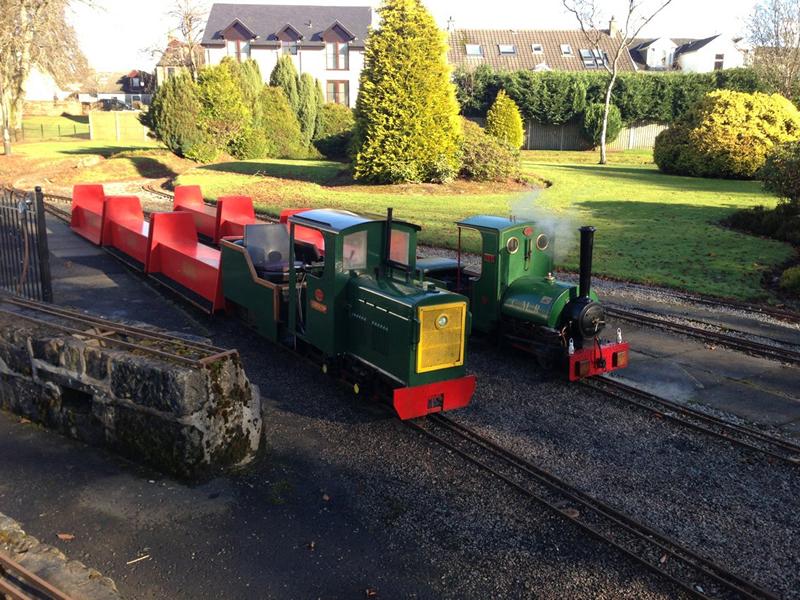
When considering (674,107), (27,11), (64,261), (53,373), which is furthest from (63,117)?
(53,373)

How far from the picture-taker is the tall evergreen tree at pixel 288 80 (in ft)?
147

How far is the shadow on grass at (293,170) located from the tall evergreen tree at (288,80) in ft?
26.4

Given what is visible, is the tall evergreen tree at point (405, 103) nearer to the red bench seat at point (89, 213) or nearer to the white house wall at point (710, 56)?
the red bench seat at point (89, 213)

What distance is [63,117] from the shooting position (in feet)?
250

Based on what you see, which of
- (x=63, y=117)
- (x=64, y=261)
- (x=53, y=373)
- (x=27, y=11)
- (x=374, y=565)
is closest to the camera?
(x=374, y=565)

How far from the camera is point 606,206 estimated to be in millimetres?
24984

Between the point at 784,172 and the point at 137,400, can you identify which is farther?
the point at 784,172

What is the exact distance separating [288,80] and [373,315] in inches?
1564

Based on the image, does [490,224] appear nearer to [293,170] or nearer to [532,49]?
[293,170]

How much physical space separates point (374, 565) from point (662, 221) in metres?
19.6

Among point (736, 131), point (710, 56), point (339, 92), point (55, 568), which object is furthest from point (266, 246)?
point (710, 56)

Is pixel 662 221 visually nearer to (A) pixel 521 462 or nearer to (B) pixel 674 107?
(A) pixel 521 462


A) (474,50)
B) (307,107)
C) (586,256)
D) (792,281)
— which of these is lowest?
(792,281)

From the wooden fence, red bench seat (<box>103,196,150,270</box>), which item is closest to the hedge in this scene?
the wooden fence
